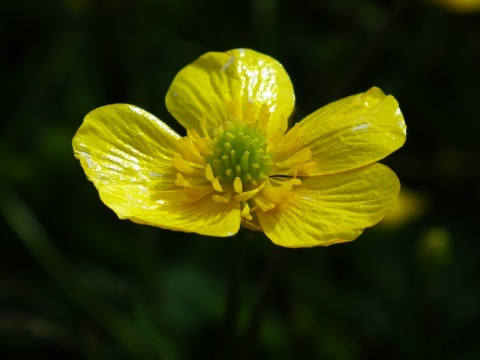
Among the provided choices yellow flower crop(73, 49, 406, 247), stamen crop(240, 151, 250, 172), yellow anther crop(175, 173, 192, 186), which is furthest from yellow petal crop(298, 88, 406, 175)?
yellow anther crop(175, 173, 192, 186)

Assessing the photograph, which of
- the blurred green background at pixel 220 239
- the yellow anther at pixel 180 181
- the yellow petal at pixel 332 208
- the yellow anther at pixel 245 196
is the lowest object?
the blurred green background at pixel 220 239

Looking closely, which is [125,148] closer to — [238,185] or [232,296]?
[238,185]

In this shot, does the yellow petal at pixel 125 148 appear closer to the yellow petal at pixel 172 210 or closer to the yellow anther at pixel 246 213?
the yellow petal at pixel 172 210

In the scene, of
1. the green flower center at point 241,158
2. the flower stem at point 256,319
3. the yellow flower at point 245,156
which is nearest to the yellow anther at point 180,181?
the yellow flower at point 245,156

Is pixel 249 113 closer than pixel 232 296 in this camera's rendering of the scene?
No

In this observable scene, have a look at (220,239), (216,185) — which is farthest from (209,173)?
(220,239)

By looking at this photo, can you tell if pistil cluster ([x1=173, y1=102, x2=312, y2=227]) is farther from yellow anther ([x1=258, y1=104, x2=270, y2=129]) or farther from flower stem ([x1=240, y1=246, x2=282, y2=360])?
flower stem ([x1=240, y1=246, x2=282, y2=360])
